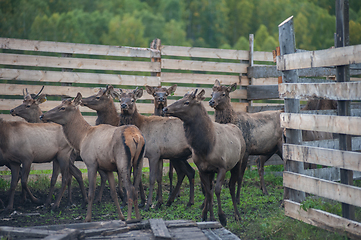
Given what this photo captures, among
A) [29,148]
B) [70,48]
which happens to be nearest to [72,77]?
[70,48]

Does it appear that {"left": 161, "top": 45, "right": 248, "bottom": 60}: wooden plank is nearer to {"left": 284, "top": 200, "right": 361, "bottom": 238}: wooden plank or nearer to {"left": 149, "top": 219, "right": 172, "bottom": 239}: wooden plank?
{"left": 284, "top": 200, "right": 361, "bottom": 238}: wooden plank

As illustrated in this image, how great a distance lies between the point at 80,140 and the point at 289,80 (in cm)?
433

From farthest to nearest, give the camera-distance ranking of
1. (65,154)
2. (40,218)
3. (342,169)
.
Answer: (65,154) → (40,218) → (342,169)

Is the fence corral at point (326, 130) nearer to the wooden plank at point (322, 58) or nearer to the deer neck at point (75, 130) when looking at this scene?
the wooden plank at point (322, 58)

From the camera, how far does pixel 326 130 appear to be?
5.54 metres

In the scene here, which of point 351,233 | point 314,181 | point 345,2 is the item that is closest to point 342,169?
point 314,181

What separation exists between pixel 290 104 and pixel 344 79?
1.21 m

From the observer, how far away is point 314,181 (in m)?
5.74

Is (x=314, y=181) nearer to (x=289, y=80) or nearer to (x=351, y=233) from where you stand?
(x=351, y=233)

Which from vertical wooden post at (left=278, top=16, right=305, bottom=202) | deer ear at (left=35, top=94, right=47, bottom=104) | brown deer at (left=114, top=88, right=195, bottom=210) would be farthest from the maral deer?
vertical wooden post at (left=278, top=16, right=305, bottom=202)

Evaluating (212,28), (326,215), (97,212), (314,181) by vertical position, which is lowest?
(97,212)

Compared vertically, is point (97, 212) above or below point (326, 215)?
below

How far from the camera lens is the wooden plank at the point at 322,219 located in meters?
5.09

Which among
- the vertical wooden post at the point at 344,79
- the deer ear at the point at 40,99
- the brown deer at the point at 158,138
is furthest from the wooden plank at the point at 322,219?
the deer ear at the point at 40,99
